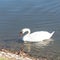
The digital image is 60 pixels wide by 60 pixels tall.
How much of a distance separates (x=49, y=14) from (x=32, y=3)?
1.91 m

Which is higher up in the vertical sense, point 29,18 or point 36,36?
point 29,18

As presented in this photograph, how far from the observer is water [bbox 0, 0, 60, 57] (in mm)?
13711

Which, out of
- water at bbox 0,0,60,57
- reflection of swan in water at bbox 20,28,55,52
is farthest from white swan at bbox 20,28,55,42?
water at bbox 0,0,60,57

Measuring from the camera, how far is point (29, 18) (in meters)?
15.4

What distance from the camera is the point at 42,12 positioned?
16.2 metres

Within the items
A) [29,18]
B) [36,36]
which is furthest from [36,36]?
[29,18]

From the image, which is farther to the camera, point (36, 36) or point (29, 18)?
point (29, 18)

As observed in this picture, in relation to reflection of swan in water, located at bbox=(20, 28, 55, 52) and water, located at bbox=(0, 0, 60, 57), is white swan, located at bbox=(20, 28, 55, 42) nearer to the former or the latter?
reflection of swan in water, located at bbox=(20, 28, 55, 52)

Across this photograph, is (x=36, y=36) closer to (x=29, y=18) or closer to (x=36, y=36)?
(x=36, y=36)

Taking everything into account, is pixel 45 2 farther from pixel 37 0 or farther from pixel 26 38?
pixel 26 38

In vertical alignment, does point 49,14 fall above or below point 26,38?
above

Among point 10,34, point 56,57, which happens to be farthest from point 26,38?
point 56,57

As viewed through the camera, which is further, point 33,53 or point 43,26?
point 43,26

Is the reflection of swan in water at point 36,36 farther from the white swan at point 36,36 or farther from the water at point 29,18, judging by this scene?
the water at point 29,18
